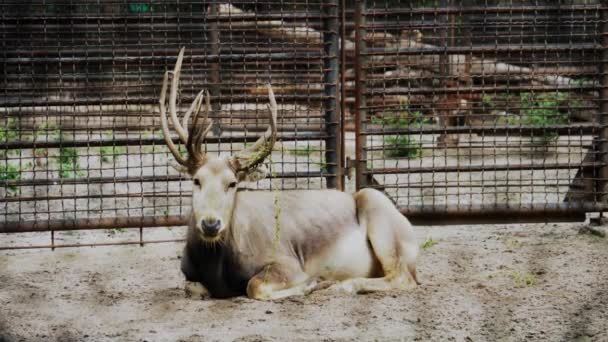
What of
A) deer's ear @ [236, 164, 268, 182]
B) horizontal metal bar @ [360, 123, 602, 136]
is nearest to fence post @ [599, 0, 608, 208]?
horizontal metal bar @ [360, 123, 602, 136]

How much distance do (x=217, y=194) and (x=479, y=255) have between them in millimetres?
2511

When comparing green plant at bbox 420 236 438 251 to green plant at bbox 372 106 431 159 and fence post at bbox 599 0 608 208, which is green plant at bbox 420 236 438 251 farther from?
fence post at bbox 599 0 608 208

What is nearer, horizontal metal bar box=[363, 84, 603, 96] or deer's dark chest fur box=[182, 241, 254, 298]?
deer's dark chest fur box=[182, 241, 254, 298]

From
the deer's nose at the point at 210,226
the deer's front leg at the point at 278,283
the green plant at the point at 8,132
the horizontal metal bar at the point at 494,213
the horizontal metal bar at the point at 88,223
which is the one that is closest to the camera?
the deer's nose at the point at 210,226

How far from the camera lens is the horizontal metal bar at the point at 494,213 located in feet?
26.1

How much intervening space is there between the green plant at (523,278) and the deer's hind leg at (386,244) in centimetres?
70

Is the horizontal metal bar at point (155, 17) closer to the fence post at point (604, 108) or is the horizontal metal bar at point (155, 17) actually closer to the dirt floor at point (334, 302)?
the dirt floor at point (334, 302)

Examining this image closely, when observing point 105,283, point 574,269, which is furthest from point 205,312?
point 574,269

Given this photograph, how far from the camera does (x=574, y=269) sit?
669 cm

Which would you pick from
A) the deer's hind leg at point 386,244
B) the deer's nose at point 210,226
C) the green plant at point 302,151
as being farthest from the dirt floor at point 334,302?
the green plant at point 302,151

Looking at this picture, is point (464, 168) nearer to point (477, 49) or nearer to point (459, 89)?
point (459, 89)

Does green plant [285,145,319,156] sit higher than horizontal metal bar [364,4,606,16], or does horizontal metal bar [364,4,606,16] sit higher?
horizontal metal bar [364,4,606,16]

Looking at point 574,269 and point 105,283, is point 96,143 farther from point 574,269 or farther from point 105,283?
point 574,269

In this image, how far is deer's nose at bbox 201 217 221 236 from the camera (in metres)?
5.80
